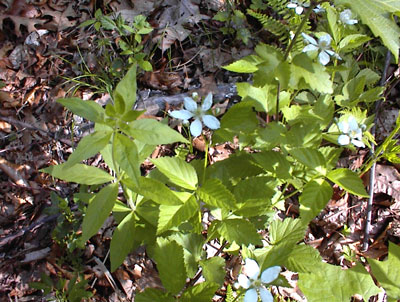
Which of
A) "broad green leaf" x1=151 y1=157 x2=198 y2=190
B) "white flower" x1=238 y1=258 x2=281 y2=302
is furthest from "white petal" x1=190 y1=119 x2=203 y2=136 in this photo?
"white flower" x1=238 y1=258 x2=281 y2=302

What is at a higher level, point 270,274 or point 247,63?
point 247,63

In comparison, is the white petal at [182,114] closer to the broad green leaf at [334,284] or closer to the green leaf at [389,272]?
the broad green leaf at [334,284]

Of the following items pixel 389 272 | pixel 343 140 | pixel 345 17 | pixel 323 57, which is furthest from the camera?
pixel 345 17

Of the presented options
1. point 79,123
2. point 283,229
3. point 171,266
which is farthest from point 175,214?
point 79,123

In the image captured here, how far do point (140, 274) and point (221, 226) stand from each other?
106cm

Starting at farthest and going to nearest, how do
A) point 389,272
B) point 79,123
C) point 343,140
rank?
point 79,123
point 343,140
point 389,272

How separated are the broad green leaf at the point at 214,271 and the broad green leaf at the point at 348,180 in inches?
27.6

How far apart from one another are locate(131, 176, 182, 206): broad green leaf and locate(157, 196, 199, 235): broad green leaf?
0.06 m

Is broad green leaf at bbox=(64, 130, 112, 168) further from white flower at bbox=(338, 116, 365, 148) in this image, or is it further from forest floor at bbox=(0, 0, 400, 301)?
forest floor at bbox=(0, 0, 400, 301)

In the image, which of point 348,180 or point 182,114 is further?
point 182,114

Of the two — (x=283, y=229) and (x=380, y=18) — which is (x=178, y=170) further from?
(x=380, y=18)

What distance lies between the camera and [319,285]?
1711 millimetres

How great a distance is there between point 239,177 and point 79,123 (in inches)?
68.4

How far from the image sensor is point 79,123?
3066 mm
